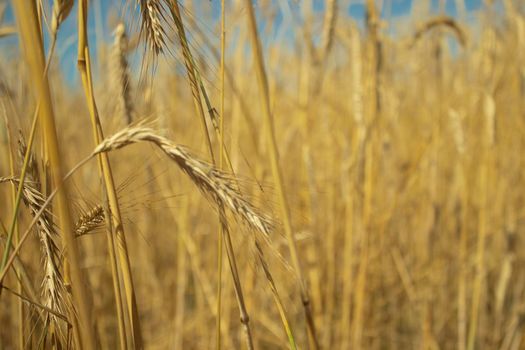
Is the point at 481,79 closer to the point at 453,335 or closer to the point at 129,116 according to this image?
the point at 453,335

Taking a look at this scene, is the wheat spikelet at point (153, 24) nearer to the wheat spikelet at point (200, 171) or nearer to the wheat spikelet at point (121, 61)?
the wheat spikelet at point (200, 171)

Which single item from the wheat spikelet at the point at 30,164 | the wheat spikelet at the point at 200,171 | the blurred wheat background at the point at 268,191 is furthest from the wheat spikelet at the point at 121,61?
the wheat spikelet at the point at 200,171

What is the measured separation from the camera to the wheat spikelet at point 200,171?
1.19 feet

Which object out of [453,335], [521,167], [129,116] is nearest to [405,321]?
[453,335]

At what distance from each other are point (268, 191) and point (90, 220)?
0.20 m

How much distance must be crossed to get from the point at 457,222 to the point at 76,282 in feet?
4.31

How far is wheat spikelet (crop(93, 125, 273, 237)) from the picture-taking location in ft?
1.19

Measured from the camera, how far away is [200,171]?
1.19 ft

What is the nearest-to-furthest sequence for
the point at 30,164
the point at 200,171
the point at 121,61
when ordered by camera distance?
the point at 200,171
the point at 30,164
the point at 121,61

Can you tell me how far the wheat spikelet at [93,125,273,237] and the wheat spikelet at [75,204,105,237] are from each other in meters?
0.10

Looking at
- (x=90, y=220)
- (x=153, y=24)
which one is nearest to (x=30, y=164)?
(x=90, y=220)

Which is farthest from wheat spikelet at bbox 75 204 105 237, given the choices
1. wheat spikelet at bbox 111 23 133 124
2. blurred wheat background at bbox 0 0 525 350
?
wheat spikelet at bbox 111 23 133 124

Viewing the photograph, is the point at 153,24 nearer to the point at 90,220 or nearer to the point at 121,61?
the point at 90,220

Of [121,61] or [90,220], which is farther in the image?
[121,61]
